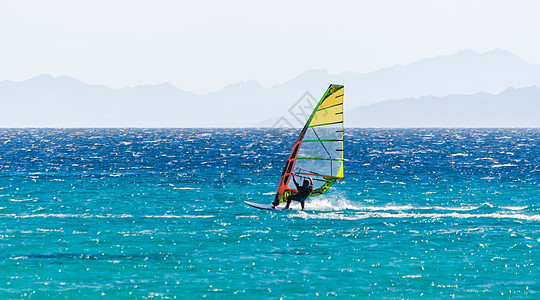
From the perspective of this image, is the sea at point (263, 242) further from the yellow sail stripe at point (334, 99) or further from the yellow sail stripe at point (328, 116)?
the yellow sail stripe at point (334, 99)

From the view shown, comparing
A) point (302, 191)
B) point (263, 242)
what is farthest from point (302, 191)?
point (263, 242)

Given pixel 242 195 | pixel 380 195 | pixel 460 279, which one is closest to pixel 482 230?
pixel 460 279

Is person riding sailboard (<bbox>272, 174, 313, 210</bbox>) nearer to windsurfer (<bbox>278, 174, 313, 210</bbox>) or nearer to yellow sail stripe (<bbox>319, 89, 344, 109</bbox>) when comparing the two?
windsurfer (<bbox>278, 174, 313, 210</bbox>)

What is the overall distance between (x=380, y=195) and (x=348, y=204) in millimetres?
6128

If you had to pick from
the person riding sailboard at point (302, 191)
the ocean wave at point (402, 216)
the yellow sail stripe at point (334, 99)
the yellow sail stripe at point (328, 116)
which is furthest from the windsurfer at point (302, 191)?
the yellow sail stripe at point (334, 99)

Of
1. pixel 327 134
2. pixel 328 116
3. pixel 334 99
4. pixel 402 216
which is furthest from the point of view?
pixel 327 134

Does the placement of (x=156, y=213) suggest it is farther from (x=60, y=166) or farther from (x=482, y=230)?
(x=60, y=166)

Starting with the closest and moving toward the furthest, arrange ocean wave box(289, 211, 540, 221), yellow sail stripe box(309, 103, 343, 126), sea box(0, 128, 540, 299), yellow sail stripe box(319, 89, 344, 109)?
sea box(0, 128, 540, 299)
yellow sail stripe box(319, 89, 344, 109)
yellow sail stripe box(309, 103, 343, 126)
ocean wave box(289, 211, 540, 221)

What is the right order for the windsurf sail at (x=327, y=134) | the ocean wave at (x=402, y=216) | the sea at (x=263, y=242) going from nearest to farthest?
1. the sea at (x=263, y=242)
2. the windsurf sail at (x=327, y=134)
3. the ocean wave at (x=402, y=216)

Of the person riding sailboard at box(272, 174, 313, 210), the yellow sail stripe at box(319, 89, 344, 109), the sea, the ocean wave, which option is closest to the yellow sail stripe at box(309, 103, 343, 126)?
the yellow sail stripe at box(319, 89, 344, 109)

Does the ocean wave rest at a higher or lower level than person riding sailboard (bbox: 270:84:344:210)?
lower

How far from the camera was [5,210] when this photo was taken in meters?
40.8

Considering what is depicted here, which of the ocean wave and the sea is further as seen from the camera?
the ocean wave

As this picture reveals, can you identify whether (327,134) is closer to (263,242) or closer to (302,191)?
(302,191)
